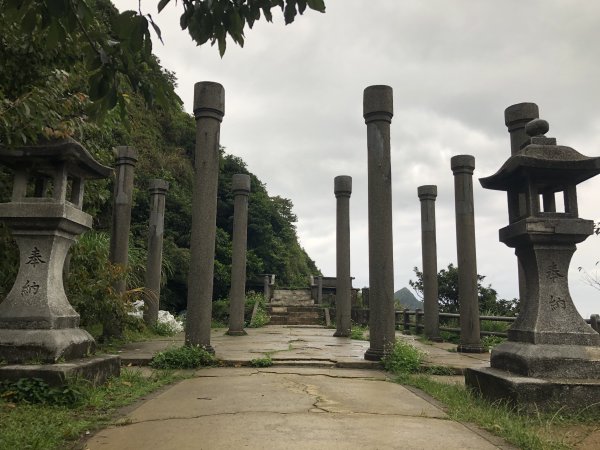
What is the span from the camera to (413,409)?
4.35 m

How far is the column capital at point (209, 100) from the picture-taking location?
24.6ft

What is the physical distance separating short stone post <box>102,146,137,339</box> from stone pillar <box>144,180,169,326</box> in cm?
215

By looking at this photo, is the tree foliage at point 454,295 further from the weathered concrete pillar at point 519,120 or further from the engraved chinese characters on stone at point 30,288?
the engraved chinese characters on stone at point 30,288

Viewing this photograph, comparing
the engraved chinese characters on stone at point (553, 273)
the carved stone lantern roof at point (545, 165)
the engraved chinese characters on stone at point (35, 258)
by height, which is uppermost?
the carved stone lantern roof at point (545, 165)

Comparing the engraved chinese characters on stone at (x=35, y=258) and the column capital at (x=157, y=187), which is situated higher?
the column capital at (x=157, y=187)

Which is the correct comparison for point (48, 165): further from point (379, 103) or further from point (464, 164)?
point (464, 164)

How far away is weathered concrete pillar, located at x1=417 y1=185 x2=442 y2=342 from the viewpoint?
11.5 m

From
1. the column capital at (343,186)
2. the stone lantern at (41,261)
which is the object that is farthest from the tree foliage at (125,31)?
the column capital at (343,186)

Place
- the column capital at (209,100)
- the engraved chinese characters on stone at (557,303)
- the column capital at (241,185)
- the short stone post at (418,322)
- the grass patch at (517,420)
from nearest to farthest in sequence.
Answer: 1. the grass patch at (517,420)
2. the engraved chinese characters on stone at (557,303)
3. the column capital at (209,100)
4. the column capital at (241,185)
5. the short stone post at (418,322)

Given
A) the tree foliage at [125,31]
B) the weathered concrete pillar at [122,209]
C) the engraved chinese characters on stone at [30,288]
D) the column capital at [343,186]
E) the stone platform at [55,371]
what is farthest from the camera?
the column capital at [343,186]

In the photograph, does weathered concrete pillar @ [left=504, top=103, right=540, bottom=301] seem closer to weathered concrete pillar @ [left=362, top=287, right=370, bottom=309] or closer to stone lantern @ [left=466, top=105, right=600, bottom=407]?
stone lantern @ [left=466, top=105, right=600, bottom=407]

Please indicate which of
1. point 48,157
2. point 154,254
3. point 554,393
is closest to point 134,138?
point 154,254

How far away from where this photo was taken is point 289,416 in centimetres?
393

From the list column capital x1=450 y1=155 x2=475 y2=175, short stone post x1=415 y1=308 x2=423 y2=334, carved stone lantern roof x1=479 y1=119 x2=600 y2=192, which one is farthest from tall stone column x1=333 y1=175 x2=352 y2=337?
carved stone lantern roof x1=479 y1=119 x2=600 y2=192
